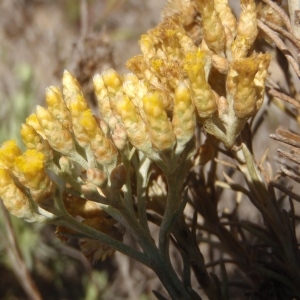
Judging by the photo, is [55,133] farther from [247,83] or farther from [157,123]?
[247,83]

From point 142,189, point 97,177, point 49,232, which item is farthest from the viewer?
point 49,232

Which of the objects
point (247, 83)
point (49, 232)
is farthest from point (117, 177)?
point (49, 232)

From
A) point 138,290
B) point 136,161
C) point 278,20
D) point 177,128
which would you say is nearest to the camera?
point 177,128

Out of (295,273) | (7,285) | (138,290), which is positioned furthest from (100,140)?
(7,285)

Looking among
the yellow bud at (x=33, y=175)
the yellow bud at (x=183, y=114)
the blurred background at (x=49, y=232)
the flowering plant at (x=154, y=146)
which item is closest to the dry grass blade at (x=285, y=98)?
the flowering plant at (x=154, y=146)

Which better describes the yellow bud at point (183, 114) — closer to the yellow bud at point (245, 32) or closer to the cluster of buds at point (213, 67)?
the cluster of buds at point (213, 67)

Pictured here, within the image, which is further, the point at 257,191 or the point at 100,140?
the point at 257,191

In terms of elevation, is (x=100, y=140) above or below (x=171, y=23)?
below

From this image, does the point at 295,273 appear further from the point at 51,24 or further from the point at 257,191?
the point at 51,24
